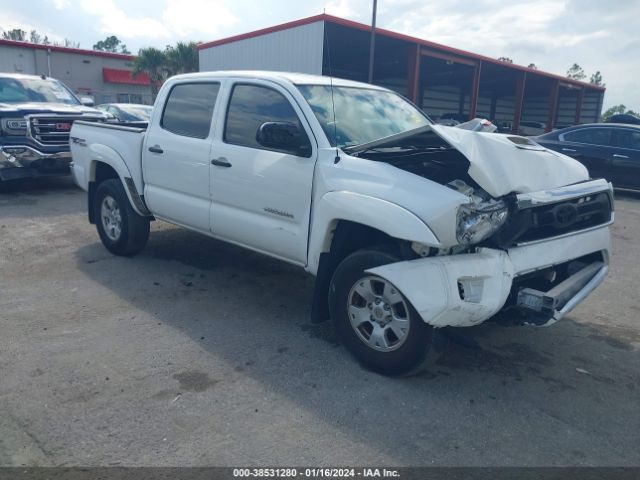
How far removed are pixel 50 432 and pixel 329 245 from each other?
6.84 feet

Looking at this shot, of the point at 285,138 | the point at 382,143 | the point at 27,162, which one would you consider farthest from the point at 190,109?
the point at 27,162

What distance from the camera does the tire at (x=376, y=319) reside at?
342 centimetres

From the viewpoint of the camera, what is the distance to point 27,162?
9109 mm

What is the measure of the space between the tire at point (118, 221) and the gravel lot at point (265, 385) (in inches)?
20.7

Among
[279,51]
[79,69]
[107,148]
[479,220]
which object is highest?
[79,69]

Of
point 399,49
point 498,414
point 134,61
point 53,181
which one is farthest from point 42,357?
point 134,61

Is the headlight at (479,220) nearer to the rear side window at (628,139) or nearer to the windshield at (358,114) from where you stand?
the windshield at (358,114)

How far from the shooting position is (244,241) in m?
4.67

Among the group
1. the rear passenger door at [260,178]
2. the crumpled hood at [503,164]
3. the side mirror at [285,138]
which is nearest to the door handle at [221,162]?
the rear passenger door at [260,178]

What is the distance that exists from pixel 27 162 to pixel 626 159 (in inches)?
459

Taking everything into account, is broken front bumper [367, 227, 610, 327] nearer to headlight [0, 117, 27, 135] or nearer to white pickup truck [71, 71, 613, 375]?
white pickup truck [71, 71, 613, 375]

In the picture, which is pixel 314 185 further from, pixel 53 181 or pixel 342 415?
pixel 53 181

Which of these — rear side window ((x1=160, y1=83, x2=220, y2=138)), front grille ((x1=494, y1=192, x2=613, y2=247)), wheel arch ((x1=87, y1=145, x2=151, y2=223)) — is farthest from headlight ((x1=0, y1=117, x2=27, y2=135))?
front grille ((x1=494, y1=192, x2=613, y2=247))

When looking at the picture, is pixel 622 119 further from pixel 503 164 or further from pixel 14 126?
pixel 14 126
